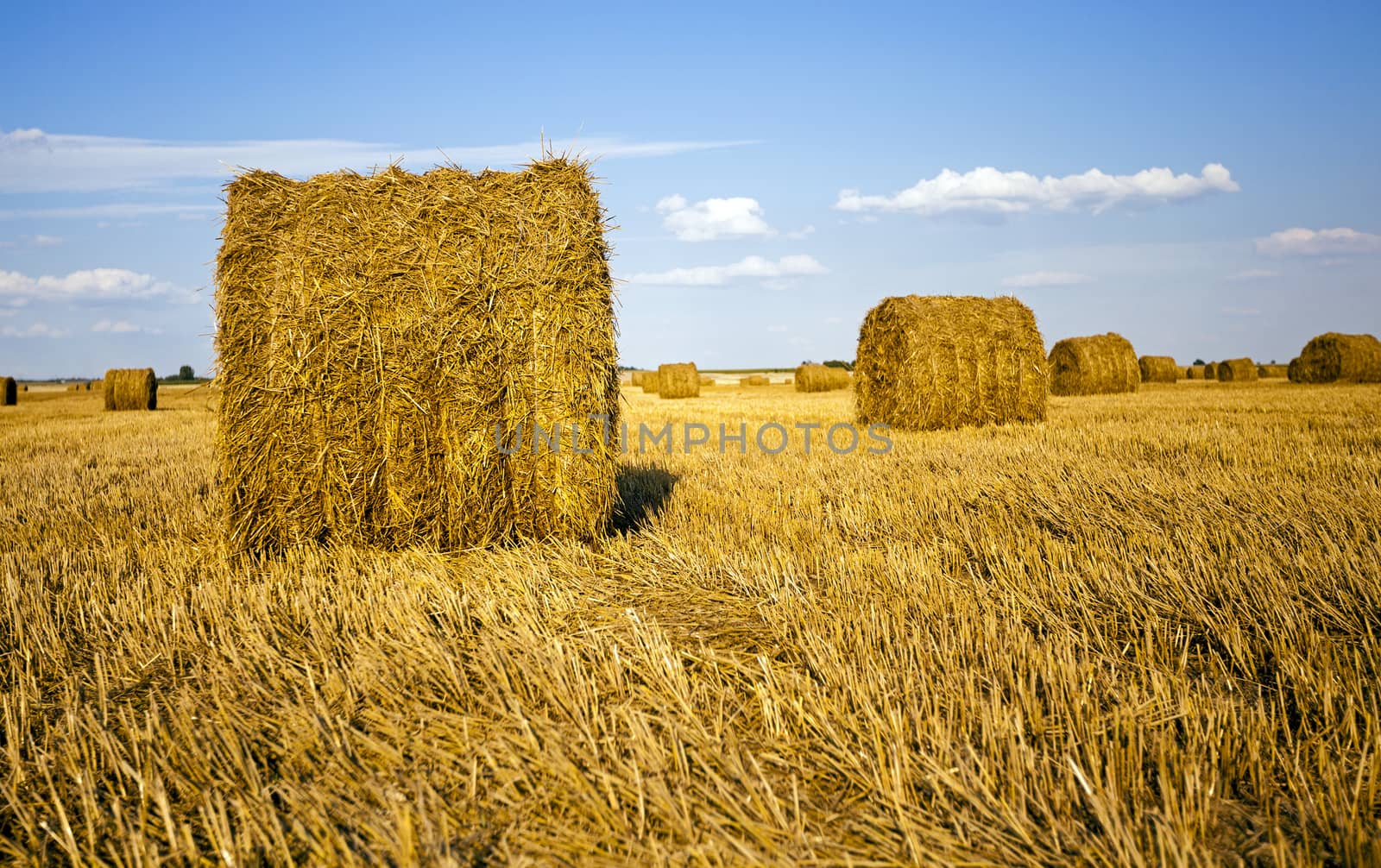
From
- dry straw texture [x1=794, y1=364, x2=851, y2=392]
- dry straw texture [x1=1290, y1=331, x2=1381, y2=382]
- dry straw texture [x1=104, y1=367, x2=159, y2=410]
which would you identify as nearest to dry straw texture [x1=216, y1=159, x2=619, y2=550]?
dry straw texture [x1=104, y1=367, x2=159, y2=410]

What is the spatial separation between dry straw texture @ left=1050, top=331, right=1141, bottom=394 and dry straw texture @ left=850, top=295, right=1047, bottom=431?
9329 mm

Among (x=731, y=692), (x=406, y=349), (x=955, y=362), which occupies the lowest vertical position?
(x=731, y=692)

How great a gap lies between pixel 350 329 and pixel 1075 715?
13.4 feet

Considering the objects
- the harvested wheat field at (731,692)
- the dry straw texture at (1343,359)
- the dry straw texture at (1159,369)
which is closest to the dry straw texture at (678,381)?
the dry straw texture at (1159,369)

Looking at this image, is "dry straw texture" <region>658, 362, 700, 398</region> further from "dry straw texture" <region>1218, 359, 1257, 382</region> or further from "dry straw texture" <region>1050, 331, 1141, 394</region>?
"dry straw texture" <region>1218, 359, 1257, 382</region>

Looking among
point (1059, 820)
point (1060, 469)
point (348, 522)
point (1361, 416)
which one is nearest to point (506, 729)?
point (1059, 820)

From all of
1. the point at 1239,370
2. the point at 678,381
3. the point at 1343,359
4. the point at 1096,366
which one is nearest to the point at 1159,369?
the point at 1239,370

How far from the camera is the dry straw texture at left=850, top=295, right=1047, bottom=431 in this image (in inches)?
441

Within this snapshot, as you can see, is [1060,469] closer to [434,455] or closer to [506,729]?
[434,455]

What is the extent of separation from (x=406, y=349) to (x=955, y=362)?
8501mm

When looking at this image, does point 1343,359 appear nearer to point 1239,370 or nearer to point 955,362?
point 1239,370

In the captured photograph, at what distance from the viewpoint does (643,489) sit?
687 centimetres

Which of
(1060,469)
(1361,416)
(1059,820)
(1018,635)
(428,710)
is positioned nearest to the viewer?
(1059,820)

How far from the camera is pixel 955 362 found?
11.3 metres
